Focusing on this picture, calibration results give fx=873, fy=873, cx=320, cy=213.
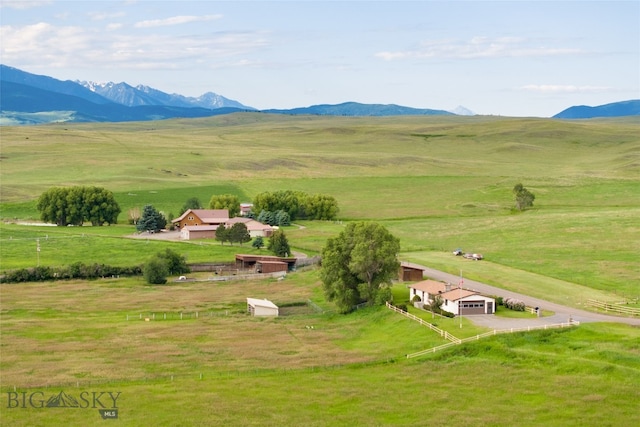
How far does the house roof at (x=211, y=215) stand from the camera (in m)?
114

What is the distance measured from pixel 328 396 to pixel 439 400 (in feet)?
17.8

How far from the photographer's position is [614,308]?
58.0m

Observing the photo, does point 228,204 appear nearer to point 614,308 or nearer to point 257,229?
point 257,229

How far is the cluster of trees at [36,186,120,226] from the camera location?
390ft

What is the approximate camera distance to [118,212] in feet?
399

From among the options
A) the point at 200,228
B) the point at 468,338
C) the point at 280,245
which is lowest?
the point at 468,338

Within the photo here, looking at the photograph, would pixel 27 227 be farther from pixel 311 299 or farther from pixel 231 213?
pixel 311 299

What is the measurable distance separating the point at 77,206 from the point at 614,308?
80707 millimetres

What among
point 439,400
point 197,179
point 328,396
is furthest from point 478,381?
point 197,179

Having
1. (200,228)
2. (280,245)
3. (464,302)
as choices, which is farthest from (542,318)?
(200,228)

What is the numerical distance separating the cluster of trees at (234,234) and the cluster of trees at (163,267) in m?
11.9

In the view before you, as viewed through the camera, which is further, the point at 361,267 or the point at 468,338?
the point at 361,267

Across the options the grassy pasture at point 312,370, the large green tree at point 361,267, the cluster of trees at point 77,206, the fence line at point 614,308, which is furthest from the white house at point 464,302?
the cluster of trees at point 77,206

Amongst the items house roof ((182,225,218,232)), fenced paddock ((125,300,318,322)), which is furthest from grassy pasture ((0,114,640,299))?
fenced paddock ((125,300,318,322))
